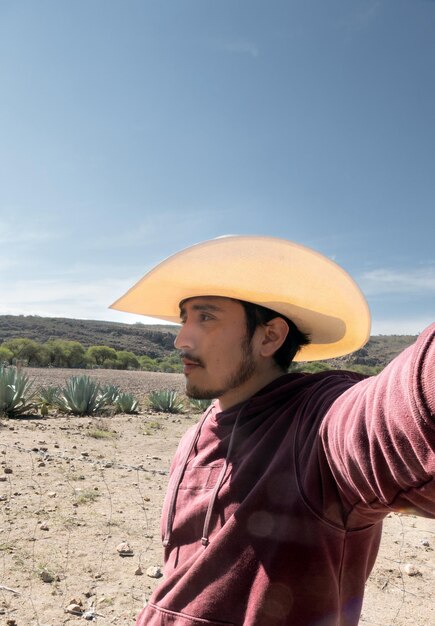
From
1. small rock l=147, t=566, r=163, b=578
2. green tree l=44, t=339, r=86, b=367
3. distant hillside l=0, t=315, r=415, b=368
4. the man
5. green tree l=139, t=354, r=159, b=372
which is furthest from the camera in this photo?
distant hillside l=0, t=315, r=415, b=368

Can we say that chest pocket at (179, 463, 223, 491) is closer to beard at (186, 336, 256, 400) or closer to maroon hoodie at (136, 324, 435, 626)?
maroon hoodie at (136, 324, 435, 626)

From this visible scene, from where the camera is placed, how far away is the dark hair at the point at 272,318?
1737mm

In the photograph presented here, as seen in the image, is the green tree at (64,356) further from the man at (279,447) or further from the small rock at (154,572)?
the man at (279,447)

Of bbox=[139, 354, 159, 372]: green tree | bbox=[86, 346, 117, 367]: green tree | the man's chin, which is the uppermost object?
the man's chin

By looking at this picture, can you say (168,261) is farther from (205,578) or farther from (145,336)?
(145,336)

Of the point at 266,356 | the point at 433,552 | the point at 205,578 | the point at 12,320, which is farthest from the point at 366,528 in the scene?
the point at 12,320

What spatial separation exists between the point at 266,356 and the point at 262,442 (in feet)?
1.29

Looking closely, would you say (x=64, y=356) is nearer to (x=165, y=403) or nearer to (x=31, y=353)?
(x=31, y=353)

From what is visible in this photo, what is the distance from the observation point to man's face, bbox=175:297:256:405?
1.63m

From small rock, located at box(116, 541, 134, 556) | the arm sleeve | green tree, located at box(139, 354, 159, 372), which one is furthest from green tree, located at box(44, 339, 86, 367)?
the arm sleeve

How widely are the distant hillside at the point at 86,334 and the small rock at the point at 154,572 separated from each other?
5045 centimetres

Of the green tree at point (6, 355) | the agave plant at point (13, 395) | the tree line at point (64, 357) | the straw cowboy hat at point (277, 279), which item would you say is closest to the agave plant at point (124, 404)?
the agave plant at point (13, 395)

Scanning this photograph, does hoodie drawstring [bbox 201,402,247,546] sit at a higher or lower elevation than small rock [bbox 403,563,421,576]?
higher

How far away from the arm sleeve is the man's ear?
23.8 inches
